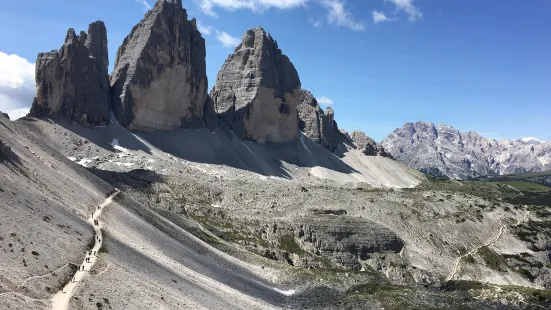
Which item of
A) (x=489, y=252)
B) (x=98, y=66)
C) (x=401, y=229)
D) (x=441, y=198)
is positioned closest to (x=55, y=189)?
(x=401, y=229)

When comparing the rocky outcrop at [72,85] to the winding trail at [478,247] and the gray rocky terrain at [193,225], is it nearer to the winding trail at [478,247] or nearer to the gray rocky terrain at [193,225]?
the gray rocky terrain at [193,225]

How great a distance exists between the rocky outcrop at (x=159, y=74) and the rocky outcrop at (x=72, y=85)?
899 centimetres

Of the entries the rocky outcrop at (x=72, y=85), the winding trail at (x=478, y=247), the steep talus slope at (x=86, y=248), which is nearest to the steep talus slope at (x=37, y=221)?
the steep talus slope at (x=86, y=248)

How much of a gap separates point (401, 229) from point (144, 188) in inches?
2515

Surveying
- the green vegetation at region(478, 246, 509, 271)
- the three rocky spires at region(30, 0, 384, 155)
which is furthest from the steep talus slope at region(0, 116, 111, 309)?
the three rocky spires at region(30, 0, 384, 155)

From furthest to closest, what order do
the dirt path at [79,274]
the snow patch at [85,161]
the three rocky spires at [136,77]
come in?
the three rocky spires at [136,77] → the snow patch at [85,161] → the dirt path at [79,274]

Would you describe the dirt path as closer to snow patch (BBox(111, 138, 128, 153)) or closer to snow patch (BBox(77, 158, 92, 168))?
snow patch (BBox(77, 158, 92, 168))

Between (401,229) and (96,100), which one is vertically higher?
(96,100)

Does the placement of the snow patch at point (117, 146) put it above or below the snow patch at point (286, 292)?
above

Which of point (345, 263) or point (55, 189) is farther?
point (345, 263)

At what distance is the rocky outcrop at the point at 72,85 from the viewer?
153500 mm

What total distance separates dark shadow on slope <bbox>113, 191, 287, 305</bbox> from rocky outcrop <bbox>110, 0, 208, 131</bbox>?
111002 mm

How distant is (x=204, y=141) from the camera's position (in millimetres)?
187875

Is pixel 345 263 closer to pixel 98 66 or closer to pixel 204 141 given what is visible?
pixel 204 141
